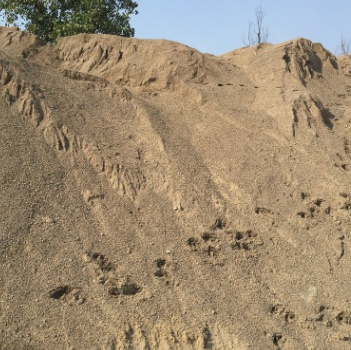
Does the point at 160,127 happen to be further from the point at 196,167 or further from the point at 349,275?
the point at 349,275

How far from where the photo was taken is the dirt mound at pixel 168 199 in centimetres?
712

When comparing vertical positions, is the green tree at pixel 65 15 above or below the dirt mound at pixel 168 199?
above

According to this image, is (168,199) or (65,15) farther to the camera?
(65,15)

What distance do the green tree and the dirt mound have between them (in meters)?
5.60

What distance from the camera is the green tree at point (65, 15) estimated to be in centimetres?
1705

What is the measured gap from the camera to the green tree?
55.9ft

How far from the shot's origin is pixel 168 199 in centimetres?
877

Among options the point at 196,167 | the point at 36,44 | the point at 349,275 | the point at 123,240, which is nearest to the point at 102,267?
the point at 123,240

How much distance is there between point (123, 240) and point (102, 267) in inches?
21.8

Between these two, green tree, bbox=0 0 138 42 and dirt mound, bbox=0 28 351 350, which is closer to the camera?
dirt mound, bbox=0 28 351 350

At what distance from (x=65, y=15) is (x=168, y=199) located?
33.5 feet

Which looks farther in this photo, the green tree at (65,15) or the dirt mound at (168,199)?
the green tree at (65,15)

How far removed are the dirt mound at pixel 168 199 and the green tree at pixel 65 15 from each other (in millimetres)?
5601

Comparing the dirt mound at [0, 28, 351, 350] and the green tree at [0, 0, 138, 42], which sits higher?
the green tree at [0, 0, 138, 42]
